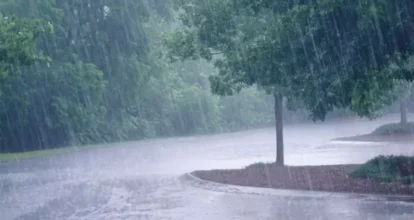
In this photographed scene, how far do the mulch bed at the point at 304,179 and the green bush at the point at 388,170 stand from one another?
249 mm

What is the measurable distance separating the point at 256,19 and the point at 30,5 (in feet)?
83.9

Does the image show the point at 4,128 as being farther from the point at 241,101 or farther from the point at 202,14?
the point at 241,101

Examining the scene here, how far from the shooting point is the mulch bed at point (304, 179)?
15500 mm

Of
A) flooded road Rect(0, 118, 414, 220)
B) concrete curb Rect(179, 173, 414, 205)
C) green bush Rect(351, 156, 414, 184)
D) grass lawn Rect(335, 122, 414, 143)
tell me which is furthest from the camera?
grass lawn Rect(335, 122, 414, 143)

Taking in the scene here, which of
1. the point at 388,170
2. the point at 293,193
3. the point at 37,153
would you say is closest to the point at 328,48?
the point at 293,193

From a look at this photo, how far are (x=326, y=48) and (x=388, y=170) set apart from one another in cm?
444

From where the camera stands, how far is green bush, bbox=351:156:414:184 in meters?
16.1

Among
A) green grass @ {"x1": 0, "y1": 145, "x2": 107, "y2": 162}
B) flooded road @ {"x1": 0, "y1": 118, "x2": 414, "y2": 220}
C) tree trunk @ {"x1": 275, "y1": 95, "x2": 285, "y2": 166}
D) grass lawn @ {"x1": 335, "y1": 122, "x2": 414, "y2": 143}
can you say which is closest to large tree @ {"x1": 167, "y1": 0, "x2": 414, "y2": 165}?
tree trunk @ {"x1": 275, "y1": 95, "x2": 285, "y2": 166}

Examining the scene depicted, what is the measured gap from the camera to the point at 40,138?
142 ft

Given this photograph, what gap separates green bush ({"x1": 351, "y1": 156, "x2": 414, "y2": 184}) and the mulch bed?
0.82 feet

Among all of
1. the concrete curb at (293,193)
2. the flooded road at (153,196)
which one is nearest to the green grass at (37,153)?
the flooded road at (153,196)

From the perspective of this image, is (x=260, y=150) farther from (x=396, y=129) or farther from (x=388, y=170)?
(x=388, y=170)

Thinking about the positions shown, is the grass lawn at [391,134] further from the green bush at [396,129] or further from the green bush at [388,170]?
the green bush at [388,170]

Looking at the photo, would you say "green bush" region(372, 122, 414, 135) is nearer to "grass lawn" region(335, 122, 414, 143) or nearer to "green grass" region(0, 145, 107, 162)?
"grass lawn" region(335, 122, 414, 143)
